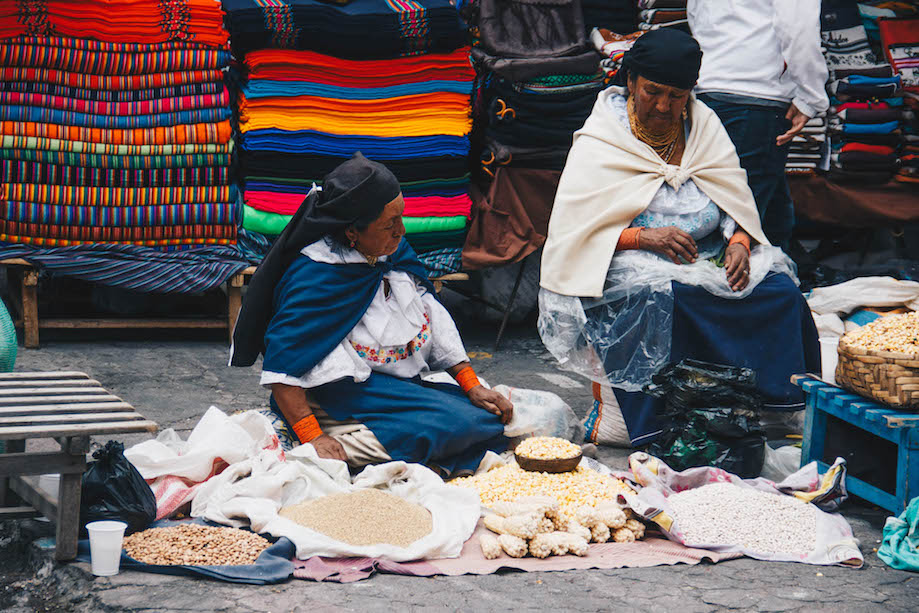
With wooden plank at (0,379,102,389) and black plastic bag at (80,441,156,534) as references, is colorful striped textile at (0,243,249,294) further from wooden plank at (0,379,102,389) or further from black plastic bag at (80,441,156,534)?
black plastic bag at (80,441,156,534)

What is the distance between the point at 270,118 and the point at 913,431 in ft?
13.4

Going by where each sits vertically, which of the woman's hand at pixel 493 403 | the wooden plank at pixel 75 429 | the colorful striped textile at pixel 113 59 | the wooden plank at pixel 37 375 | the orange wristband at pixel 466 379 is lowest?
the woman's hand at pixel 493 403

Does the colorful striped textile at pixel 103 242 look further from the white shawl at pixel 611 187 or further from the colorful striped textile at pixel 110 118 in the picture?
the white shawl at pixel 611 187

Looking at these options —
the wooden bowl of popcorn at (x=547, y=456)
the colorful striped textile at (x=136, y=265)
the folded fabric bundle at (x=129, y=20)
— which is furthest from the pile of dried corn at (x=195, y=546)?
the folded fabric bundle at (x=129, y=20)

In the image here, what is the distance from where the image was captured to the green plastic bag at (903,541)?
323cm

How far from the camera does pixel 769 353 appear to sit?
4.55m

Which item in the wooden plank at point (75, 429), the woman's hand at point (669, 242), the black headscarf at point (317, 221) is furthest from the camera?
the woman's hand at point (669, 242)

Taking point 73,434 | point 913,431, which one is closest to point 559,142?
point 913,431

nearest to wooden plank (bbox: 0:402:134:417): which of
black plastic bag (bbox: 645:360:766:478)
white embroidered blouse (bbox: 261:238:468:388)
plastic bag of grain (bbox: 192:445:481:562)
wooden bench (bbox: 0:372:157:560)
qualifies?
wooden bench (bbox: 0:372:157:560)

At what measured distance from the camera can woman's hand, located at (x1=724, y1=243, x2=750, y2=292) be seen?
14.8 ft

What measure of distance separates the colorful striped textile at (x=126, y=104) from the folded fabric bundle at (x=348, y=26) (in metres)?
0.36

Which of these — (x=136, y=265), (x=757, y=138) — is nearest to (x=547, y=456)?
(x=757, y=138)

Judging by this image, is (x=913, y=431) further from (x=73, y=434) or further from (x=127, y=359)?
(x=127, y=359)

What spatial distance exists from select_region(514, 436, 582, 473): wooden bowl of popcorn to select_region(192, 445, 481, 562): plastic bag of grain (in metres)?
0.31
